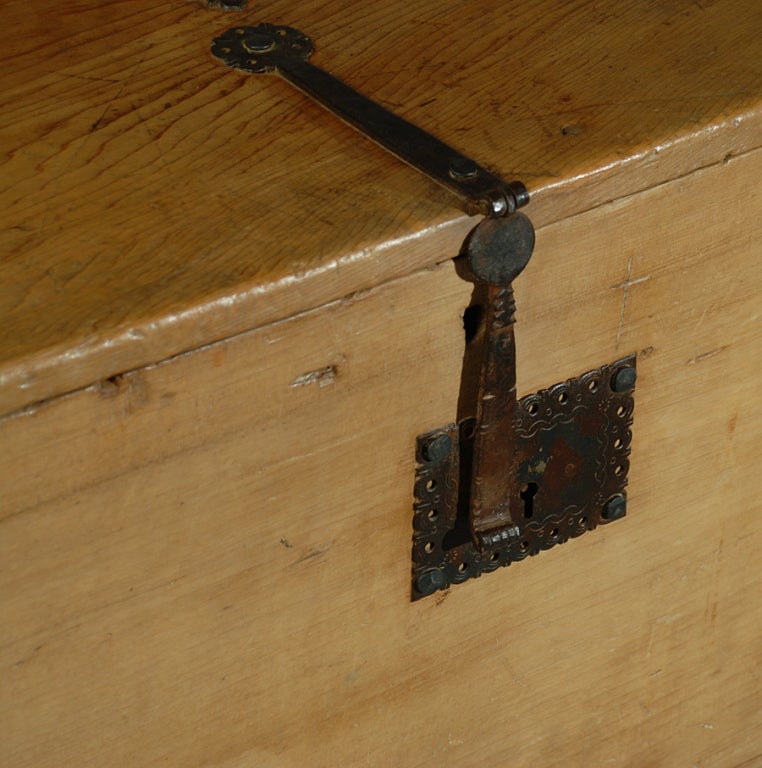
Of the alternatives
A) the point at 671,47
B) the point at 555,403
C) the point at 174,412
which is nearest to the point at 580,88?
the point at 671,47

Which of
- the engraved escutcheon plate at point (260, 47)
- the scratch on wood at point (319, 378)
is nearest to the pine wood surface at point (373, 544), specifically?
the scratch on wood at point (319, 378)

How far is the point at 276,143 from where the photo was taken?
1114 millimetres

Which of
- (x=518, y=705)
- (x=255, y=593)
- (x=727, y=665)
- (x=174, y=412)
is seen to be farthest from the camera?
(x=727, y=665)

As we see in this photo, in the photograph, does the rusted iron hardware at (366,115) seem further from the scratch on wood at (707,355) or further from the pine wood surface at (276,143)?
the scratch on wood at (707,355)

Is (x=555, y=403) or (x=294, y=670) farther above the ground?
(x=555, y=403)

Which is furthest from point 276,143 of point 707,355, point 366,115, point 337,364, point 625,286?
point 707,355

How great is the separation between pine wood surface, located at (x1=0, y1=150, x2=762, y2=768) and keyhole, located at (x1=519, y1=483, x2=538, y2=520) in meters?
0.07

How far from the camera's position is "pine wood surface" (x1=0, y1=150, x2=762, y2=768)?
98cm

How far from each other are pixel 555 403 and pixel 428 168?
25 cm

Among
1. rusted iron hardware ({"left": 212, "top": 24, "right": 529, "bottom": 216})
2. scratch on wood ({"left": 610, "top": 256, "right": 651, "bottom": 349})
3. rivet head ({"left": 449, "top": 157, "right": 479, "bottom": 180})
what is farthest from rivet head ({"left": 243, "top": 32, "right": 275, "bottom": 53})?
scratch on wood ({"left": 610, "top": 256, "right": 651, "bottom": 349})

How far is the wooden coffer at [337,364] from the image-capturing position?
0.96m

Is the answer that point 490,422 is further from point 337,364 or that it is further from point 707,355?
point 707,355

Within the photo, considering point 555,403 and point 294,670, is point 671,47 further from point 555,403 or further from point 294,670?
point 294,670

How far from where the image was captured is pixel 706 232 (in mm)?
1187
